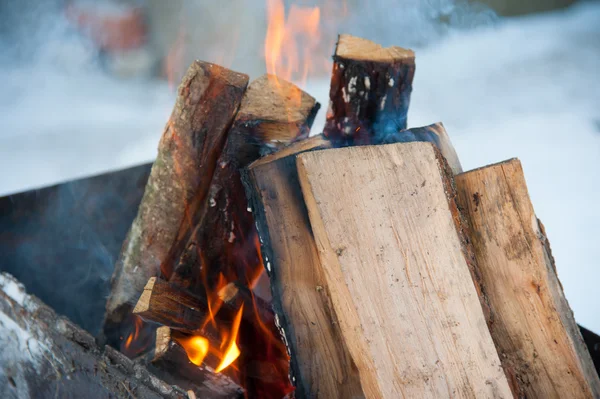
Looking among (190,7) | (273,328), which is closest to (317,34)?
(190,7)

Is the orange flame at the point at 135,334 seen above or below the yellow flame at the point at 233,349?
below

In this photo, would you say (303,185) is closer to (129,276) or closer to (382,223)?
(382,223)

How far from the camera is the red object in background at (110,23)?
4.03 metres

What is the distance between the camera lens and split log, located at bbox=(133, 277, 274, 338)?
4.42 feet

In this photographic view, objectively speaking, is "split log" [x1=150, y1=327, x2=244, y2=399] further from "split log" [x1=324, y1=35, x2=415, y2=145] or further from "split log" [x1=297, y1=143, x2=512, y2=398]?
"split log" [x1=324, y1=35, x2=415, y2=145]

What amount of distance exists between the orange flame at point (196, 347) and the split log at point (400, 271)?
0.43 metres

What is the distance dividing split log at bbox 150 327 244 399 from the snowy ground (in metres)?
1.81

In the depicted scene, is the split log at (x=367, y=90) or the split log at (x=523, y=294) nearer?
the split log at (x=523, y=294)

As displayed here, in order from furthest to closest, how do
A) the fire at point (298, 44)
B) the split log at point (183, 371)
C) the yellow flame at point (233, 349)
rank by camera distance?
1. the fire at point (298, 44)
2. the yellow flame at point (233, 349)
3. the split log at point (183, 371)

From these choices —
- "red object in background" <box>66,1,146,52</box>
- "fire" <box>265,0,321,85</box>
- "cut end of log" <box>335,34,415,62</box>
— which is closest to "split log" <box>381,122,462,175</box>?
"cut end of log" <box>335,34,415,62</box>

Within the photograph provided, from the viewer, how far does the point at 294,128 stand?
157 centimetres

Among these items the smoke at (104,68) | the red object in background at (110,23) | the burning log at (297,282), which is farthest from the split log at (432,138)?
the red object in background at (110,23)

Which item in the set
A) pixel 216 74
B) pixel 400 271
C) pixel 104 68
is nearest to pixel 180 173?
pixel 216 74

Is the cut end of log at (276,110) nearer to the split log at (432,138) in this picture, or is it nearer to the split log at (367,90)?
the split log at (367,90)
